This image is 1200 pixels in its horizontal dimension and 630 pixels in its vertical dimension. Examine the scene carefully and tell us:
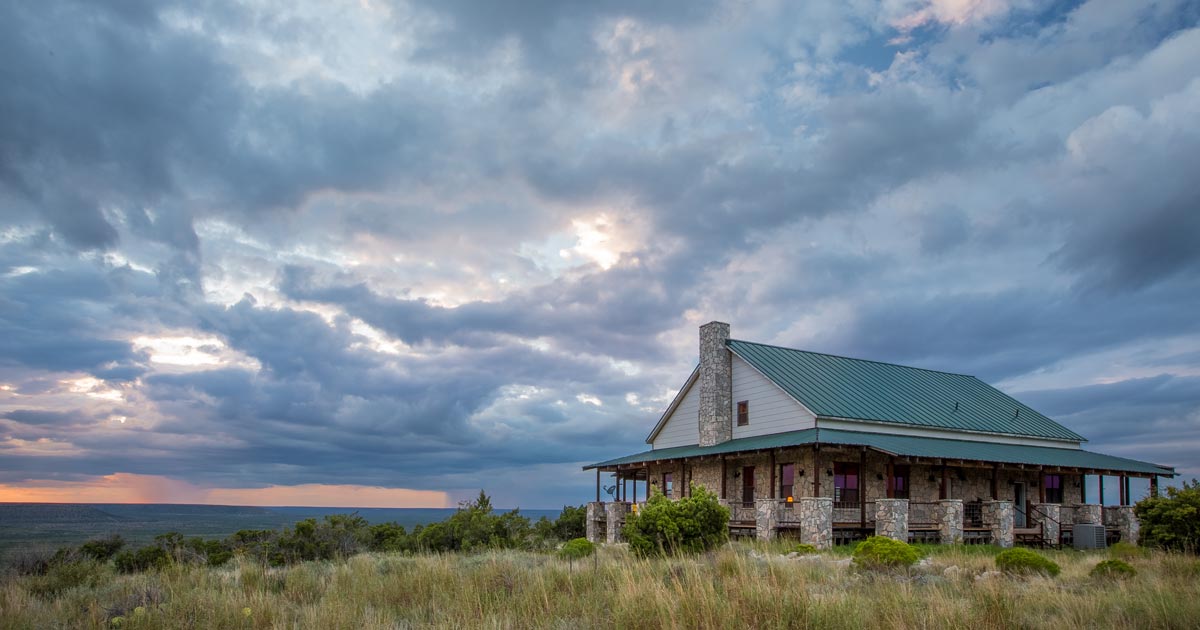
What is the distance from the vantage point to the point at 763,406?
30.0 meters

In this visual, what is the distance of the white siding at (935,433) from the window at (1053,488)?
1569 millimetres

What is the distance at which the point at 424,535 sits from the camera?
92.0ft

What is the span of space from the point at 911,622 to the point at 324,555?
2023 cm

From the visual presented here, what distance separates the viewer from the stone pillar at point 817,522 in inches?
929

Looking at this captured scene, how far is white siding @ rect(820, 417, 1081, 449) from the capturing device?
28500mm

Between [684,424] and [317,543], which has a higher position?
[684,424]

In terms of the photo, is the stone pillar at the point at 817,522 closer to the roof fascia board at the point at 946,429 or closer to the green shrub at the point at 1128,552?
the roof fascia board at the point at 946,429

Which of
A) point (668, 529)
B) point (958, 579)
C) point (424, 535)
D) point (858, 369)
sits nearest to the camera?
point (958, 579)

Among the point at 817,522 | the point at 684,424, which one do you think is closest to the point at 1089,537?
the point at 817,522

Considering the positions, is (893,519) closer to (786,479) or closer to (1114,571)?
(786,479)

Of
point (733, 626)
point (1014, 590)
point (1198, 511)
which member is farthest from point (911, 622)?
point (1198, 511)

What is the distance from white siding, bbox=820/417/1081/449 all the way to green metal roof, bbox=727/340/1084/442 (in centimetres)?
20

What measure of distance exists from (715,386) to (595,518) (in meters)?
7.87

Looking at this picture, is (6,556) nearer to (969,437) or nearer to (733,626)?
(733,626)
